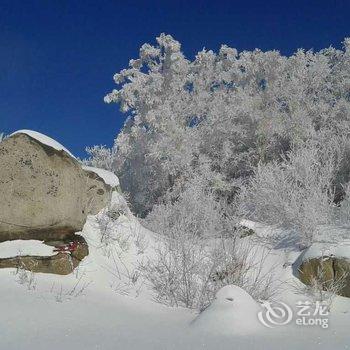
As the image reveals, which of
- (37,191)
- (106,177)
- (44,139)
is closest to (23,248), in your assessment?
(37,191)

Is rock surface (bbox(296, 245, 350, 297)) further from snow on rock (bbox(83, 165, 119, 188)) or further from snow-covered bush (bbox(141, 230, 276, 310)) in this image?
snow on rock (bbox(83, 165, 119, 188))

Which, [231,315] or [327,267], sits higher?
[327,267]

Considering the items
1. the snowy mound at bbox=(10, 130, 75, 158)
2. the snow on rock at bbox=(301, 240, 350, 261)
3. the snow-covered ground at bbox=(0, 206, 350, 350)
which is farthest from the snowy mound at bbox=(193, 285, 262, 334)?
the snowy mound at bbox=(10, 130, 75, 158)

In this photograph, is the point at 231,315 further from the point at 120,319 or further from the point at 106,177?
the point at 106,177

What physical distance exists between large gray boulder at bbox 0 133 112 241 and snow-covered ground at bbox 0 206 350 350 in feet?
1.34

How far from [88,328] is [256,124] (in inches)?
Result: 764

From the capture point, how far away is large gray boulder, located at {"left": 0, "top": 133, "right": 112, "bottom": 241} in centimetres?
827

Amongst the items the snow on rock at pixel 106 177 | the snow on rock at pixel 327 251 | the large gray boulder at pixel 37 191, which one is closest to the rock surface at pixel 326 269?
the snow on rock at pixel 327 251

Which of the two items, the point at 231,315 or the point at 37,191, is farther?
the point at 37,191

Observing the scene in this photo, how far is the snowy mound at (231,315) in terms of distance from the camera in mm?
4832

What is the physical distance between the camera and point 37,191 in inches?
335

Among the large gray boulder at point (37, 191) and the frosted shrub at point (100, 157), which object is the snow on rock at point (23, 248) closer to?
the large gray boulder at point (37, 191)

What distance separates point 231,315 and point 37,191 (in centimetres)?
496

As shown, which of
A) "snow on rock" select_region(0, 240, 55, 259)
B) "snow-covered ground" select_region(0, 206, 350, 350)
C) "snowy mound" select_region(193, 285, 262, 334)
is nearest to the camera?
"snow-covered ground" select_region(0, 206, 350, 350)
